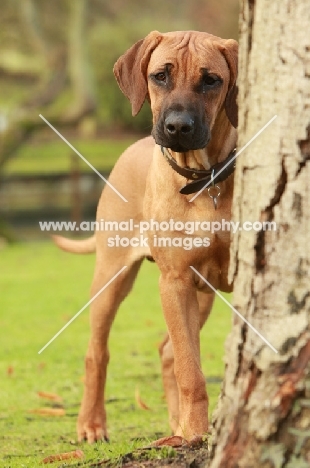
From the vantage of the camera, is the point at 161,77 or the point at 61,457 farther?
the point at 161,77

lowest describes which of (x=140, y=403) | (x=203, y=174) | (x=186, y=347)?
(x=140, y=403)

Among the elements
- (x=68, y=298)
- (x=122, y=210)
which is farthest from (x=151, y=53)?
(x=68, y=298)

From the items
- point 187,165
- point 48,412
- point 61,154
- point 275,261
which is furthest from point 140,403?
point 61,154

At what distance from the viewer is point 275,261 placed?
274cm

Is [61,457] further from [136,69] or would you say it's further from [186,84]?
[136,69]

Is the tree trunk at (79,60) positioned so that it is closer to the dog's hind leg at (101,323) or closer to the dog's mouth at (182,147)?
the dog's hind leg at (101,323)

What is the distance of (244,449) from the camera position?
274 cm

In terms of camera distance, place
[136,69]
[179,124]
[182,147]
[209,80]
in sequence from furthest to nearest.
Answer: [136,69]
[209,80]
[182,147]
[179,124]

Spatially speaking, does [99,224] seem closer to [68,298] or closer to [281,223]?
[281,223]

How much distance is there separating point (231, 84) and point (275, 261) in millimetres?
2073

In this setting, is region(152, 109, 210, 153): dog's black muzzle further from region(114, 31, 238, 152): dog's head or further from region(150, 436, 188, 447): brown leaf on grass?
region(150, 436, 188, 447): brown leaf on grass

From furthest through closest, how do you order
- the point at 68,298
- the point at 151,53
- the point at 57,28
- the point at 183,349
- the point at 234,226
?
1. the point at 57,28
2. the point at 68,298
3. the point at 151,53
4. the point at 183,349
5. the point at 234,226

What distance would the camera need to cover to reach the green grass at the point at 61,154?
27.2 m

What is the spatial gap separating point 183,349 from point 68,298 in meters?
6.55
